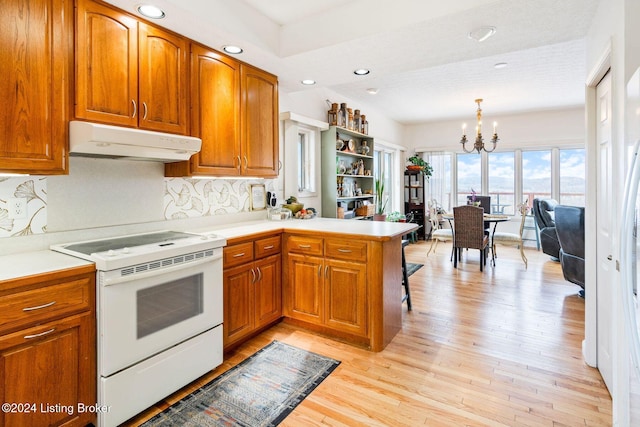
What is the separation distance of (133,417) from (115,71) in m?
1.96

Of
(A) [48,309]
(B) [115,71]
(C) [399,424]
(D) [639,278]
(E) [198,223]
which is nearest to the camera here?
(D) [639,278]

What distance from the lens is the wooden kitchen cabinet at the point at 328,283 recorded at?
2.60 m

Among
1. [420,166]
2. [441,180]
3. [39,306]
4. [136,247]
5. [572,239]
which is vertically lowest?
[39,306]

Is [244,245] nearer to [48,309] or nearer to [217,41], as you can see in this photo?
[48,309]

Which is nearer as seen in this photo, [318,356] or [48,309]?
[48,309]

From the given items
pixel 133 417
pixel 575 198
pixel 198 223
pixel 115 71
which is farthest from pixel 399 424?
pixel 575 198

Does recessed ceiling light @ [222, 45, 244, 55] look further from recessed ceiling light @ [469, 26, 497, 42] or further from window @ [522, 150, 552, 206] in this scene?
window @ [522, 150, 552, 206]

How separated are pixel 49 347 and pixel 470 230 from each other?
189 inches

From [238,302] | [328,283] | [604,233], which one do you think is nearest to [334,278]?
[328,283]

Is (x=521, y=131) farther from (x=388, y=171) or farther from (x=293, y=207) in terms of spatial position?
(x=293, y=207)

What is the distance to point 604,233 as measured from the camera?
204cm

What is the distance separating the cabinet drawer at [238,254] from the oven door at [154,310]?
15 cm

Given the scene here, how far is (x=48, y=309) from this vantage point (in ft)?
4.97

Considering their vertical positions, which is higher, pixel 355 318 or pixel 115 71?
pixel 115 71
